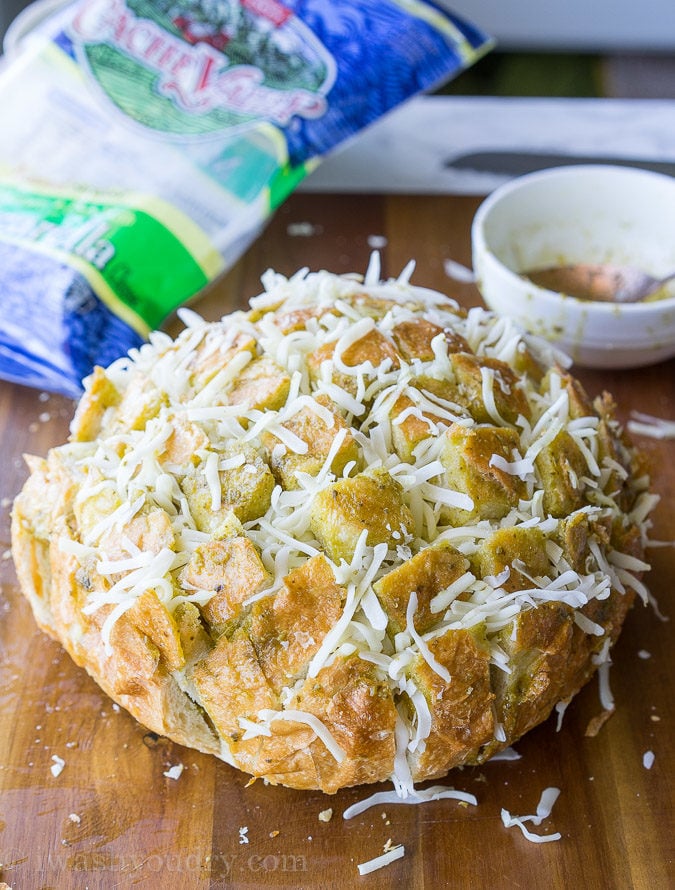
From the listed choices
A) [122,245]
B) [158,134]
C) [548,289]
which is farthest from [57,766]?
[158,134]

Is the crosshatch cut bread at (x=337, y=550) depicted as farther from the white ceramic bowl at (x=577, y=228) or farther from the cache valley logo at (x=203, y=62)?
the cache valley logo at (x=203, y=62)

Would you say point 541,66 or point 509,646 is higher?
point 509,646

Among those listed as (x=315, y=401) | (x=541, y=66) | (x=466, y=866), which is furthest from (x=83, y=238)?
(x=541, y=66)

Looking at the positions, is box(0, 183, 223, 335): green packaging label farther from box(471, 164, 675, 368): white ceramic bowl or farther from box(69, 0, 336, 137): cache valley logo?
box(471, 164, 675, 368): white ceramic bowl

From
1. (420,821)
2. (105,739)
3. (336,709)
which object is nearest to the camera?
(336,709)

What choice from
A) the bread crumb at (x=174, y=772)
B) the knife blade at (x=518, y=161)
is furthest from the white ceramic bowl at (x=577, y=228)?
the bread crumb at (x=174, y=772)

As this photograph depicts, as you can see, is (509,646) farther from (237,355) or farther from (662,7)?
(662,7)
